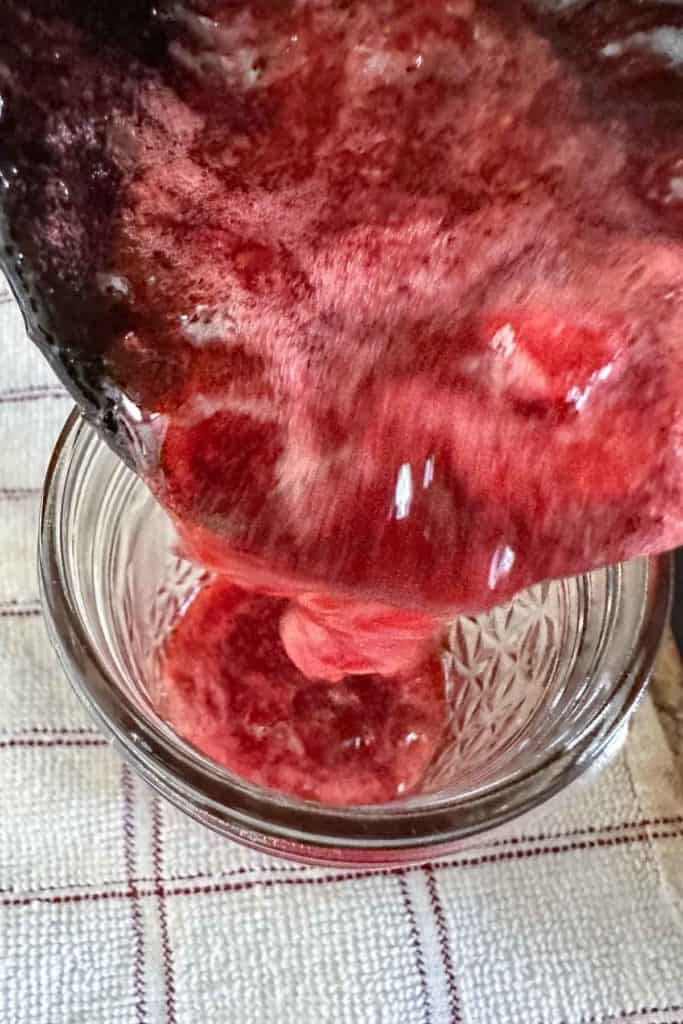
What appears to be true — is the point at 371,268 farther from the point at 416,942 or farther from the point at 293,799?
the point at 416,942

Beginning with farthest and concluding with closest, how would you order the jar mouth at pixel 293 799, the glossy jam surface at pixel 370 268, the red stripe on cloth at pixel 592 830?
the red stripe on cloth at pixel 592 830
the jar mouth at pixel 293 799
the glossy jam surface at pixel 370 268

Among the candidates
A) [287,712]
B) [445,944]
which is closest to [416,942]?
[445,944]

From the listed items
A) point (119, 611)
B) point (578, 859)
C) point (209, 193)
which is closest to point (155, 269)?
point (209, 193)

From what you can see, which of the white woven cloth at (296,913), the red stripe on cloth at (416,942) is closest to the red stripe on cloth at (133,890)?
the white woven cloth at (296,913)

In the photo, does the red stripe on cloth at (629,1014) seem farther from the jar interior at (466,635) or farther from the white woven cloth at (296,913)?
the jar interior at (466,635)

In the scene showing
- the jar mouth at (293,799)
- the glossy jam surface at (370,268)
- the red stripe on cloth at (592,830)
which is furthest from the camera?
the red stripe on cloth at (592,830)

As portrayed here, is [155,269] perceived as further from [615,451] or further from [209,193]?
[615,451]

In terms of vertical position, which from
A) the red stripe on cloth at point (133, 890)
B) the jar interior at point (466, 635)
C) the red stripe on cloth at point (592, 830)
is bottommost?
the red stripe on cloth at point (133, 890)

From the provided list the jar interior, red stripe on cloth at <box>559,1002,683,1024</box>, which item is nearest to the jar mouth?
the jar interior
